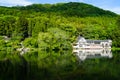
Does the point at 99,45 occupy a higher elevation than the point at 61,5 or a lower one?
lower

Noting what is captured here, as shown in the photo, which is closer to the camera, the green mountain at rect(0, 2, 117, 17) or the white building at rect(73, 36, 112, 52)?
the white building at rect(73, 36, 112, 52)

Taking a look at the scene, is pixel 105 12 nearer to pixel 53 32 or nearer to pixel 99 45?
pixel 99 45

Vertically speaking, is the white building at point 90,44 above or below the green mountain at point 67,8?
below

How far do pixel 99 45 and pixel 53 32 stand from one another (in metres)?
15.7

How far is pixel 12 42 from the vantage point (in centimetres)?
Result: 6038

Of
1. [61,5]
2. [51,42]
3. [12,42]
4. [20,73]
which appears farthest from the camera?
[61,5]

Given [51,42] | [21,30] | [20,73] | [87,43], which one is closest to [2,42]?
[51,42]

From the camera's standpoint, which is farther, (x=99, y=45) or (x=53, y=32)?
(x=99, y=45)

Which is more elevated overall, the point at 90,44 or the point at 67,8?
the point at 67,8

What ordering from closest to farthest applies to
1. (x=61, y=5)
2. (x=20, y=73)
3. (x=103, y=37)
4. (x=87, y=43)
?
1. (x=20, y=73)
2. (x=87, y=43)
3. (x=103, y=37)
4. (x=61, y=5)

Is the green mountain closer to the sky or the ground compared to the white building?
closer to the sky

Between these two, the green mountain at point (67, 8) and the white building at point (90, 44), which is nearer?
the white building at point (90, 44)

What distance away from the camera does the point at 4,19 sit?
260 feet

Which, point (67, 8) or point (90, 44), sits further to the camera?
point (67, 8)
